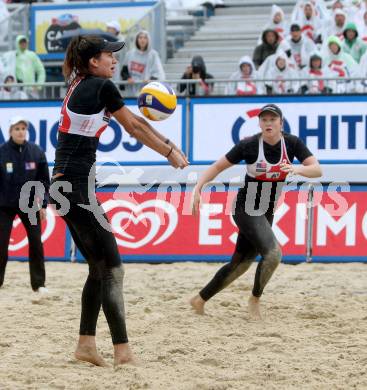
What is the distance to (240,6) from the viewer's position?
67.2 feet

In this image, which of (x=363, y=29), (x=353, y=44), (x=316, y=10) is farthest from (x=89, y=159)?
(x=316, y=10)

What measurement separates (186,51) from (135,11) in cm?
152

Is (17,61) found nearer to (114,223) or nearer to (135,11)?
(135,11)

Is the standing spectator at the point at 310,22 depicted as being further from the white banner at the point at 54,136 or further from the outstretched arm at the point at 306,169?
the outstretched arm at the point at 306,169

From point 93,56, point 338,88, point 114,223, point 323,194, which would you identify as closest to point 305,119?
point 338,88

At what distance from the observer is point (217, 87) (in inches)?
557

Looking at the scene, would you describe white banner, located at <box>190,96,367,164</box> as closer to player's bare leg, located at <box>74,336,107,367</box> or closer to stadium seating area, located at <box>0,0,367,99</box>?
stadium seating area, located at <box>0,0,367,99</box>

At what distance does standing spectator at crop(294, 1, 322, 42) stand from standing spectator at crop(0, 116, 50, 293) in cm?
816

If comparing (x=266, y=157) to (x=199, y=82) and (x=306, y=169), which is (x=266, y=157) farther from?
(x=199, y=82)

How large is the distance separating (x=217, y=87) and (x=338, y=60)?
7.44 ft

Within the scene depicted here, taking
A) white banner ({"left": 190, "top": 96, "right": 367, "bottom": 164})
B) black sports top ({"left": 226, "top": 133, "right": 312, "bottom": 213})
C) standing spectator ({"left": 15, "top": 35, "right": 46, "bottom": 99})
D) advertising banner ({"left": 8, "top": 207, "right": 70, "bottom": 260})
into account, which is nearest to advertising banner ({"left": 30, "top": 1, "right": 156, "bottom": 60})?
standing spectator ({"left": 15, "top": 35, "right": 46, "bottom": 99})

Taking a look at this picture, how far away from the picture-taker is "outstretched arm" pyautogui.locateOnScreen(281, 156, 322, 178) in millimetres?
7555

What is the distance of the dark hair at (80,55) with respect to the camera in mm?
5918

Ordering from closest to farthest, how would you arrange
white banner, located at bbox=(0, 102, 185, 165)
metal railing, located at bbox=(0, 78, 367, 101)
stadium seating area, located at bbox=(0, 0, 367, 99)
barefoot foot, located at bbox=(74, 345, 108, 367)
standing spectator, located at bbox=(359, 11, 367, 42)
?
barefoot foot, located at bbox=(74, 345, 108, 367) → metal railing, located at bbox=(0, 78, 367, 101) → white banner, located at bbox=(0, 102, 185, 165) → stadium seating area, located at bbox=(0, 0, 367, 99) → standing spectator, located at bbox=(359, 11, 367, 42)
